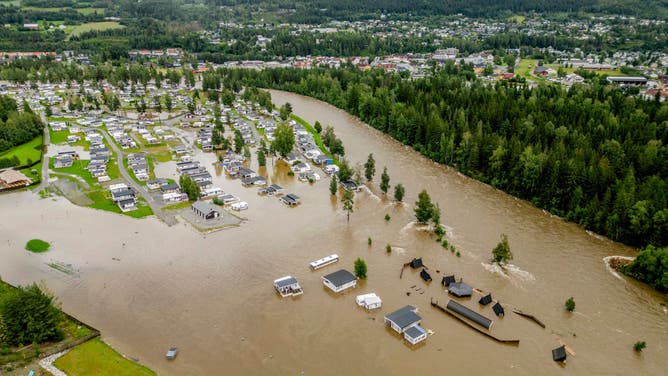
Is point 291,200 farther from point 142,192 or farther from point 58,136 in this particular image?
point 58,136

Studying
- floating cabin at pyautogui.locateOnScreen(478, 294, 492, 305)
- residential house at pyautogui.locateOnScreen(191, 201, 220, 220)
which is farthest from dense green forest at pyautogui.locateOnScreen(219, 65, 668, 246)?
residential house at pyautogui.locateOnScreen(191, 201, 220, 220)

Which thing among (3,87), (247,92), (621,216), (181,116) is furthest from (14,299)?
(3,87)

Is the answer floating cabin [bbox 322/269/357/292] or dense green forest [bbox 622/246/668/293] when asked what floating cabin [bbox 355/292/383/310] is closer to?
floating cabin [bbox 322/269/357/292]

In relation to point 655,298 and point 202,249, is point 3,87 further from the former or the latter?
point 655,298

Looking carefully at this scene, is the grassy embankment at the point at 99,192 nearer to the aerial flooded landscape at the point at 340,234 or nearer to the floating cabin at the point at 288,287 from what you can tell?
the aerial flooded landscape at the point at 340,234

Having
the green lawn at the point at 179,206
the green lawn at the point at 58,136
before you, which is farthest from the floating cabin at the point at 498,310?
the green lawn at the point at 58,136
